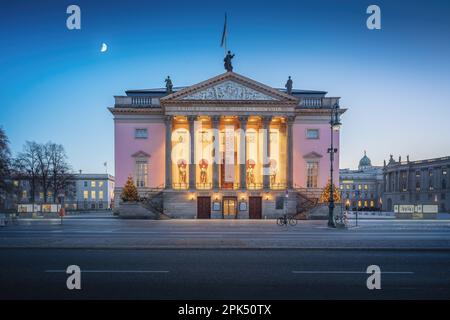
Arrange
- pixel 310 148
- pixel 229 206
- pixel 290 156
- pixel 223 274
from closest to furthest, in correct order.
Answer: pixel 223 274 < pixel 229 206 < pixel 290 156 < pixel 310 148

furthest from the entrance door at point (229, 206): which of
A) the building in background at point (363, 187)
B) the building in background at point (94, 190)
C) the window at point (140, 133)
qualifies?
the building in background at point (363, 187)

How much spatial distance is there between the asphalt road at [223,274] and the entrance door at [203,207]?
29866mm

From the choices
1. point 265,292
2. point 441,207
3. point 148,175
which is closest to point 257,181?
point 148,175

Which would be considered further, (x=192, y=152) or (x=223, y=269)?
(x=192, y=152)

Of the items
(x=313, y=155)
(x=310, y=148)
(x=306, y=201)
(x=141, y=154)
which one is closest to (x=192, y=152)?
(x=141, y=154)

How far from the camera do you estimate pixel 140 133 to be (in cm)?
5156

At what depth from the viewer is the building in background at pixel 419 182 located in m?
105

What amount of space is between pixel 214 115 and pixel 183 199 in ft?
39.9

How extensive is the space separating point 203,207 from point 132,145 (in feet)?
49.5

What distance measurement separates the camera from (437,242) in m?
18.8

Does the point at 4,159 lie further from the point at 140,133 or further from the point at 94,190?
the point at 94,190
